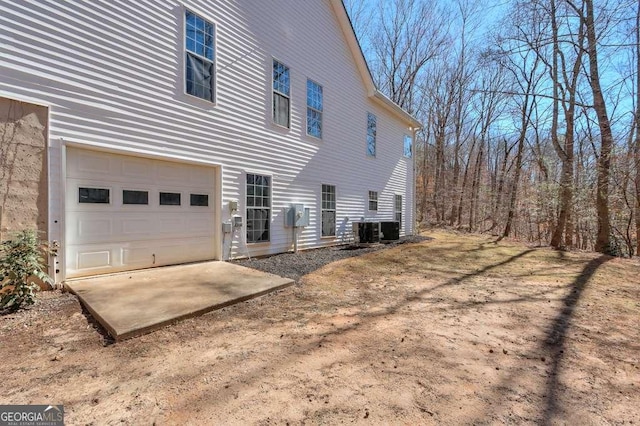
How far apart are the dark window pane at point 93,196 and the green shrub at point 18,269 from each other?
103 cm

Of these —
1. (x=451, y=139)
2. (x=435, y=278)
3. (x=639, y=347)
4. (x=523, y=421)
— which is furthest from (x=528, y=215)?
(x=523, y=421)

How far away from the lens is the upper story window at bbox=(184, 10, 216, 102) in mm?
6062

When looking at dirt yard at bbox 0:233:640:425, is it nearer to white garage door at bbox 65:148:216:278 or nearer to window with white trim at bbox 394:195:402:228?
white garage door at bbox 65:148:216:278

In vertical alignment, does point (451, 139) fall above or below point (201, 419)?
above

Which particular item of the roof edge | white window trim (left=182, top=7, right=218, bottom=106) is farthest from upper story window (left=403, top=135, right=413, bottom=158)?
white window trim (left=182, top=7, right=218, bottom=106)

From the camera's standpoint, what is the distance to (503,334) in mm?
3504

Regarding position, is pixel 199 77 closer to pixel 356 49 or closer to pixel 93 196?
pixel 93 196

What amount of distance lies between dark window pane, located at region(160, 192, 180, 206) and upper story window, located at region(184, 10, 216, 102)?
2.06m

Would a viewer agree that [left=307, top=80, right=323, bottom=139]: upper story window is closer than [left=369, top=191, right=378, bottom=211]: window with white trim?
Yes

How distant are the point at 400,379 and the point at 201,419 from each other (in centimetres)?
152

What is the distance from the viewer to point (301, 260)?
25.0 feet

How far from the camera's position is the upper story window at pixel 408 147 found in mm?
15008

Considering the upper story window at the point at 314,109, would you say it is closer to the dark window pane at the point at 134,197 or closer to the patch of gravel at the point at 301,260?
the patch of gravel at the point at 301,260

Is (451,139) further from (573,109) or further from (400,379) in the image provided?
(400,379)
